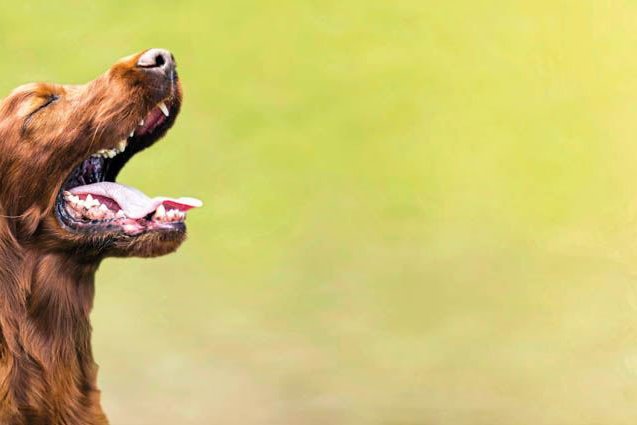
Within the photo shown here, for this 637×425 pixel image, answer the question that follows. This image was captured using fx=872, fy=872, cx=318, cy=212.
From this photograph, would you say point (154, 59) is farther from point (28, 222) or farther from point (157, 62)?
point (28, 222)

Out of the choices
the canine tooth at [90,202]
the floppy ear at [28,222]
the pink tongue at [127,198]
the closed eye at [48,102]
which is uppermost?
the closed eye at [48,102]

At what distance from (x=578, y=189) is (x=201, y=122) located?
51.8 inches

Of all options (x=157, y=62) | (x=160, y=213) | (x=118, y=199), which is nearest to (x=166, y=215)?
(x=160, y=213)

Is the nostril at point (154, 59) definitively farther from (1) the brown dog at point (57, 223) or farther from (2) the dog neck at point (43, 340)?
(2) the dog neck at point (43, 340)

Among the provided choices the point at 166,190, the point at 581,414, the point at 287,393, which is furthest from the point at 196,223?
the point at 581,414

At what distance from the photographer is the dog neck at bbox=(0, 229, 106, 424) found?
1.81 meters

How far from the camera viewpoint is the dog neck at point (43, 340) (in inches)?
71.4

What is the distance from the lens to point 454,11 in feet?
10.1

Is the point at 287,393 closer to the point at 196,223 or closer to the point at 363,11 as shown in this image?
the point at 196,223

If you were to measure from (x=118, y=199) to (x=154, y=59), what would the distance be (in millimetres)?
318

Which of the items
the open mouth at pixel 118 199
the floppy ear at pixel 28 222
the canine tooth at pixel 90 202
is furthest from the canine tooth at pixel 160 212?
the floppy ear at pixel 28 222

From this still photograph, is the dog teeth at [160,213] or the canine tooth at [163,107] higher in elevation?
the canine tooth at [163,107]

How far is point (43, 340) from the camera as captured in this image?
1.86 meters

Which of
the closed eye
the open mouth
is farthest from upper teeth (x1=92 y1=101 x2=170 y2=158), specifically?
the closed eye
